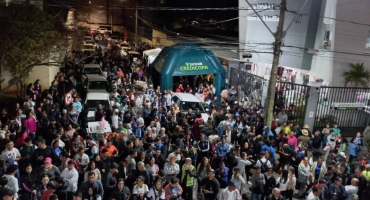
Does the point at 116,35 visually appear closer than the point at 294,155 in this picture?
No

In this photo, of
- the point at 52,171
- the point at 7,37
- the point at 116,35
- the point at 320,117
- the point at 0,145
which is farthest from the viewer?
the point at 116,35

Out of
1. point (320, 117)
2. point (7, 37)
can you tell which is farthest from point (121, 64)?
point (320, 117)

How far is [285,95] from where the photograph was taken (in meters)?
18.5

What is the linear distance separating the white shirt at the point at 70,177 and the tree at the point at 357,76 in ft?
49.7

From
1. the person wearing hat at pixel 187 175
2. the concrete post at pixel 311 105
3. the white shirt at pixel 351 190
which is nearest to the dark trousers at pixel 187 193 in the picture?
the person wearing hat at pixel 187 175

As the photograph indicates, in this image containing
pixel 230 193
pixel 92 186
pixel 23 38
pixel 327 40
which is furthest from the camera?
pixel 327 40

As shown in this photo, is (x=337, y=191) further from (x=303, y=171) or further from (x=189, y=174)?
(x=189, y=174)

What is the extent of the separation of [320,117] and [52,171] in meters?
12.9

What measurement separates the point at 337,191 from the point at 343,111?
360 inches

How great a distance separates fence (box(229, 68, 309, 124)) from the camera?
17781 millimetres

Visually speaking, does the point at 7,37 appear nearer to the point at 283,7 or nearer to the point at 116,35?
the point at 283,7

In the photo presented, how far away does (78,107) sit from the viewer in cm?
1491

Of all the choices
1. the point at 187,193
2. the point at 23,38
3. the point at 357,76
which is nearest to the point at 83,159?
the point at 187,193

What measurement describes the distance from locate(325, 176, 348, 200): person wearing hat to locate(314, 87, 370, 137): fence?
27.9 ft
